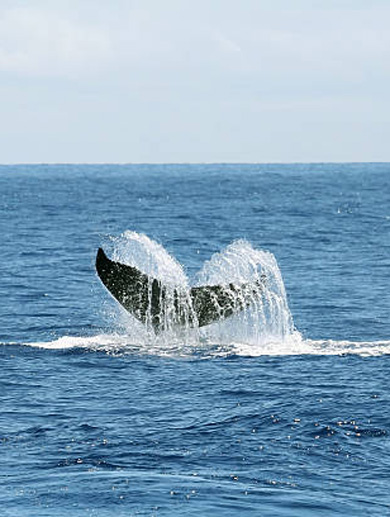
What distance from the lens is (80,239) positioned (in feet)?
189

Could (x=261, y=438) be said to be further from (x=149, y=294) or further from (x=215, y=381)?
(x=149, y=294)

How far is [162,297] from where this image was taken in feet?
79.4

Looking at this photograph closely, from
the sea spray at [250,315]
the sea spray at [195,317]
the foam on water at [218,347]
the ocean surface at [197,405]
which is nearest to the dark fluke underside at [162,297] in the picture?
the sea spray at [195,317]

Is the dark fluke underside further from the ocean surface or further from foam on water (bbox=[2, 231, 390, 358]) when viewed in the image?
the ocean surface

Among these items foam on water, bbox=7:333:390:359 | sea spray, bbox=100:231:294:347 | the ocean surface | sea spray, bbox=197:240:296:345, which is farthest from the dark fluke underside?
foam on water, bbox=7:333:390:359

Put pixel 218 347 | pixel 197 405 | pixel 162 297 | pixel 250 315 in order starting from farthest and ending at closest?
pixel 250 315
pixel 162 297
pixel 218 347
pixel 197 405

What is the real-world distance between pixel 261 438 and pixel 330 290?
1919cm

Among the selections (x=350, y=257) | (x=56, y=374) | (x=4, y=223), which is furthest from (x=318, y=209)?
(x=56, y=374)

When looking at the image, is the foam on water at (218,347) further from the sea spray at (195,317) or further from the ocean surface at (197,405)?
the sea spray at (195,317)

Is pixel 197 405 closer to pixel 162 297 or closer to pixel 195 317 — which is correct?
pixel 195 317

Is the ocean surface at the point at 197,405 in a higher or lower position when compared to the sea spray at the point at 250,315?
lower

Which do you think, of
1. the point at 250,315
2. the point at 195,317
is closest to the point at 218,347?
the point at 195,317

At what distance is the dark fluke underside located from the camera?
24.1 metres

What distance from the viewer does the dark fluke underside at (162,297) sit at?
24.1 m
